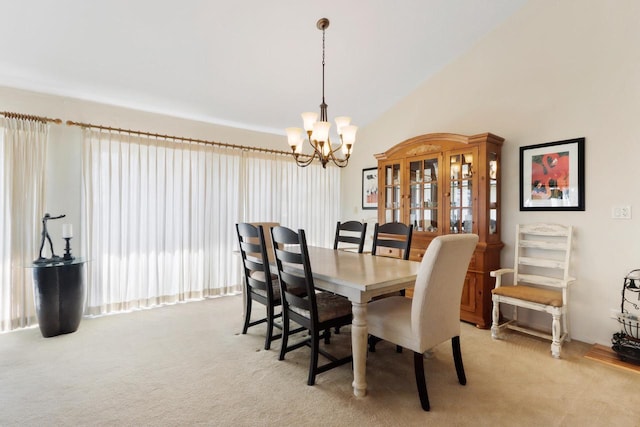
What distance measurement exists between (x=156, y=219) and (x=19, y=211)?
1.17 metres

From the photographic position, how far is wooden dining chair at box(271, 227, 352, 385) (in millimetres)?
2039

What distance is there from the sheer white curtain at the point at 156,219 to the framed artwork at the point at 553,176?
11.1 feet

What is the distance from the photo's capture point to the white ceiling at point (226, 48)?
8.41 feet

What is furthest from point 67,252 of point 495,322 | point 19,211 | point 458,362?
point 495,322

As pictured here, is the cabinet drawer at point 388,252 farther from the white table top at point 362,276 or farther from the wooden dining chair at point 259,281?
the wooden dining chair at point 259,281

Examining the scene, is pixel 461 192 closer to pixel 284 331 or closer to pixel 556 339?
pixel 556 339

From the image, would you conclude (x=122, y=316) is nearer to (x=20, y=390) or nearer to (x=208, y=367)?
(x=20, y=390)

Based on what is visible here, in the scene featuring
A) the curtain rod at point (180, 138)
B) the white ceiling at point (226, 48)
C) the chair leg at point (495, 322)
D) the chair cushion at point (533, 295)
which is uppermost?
the white ceiling at point (226, 48)

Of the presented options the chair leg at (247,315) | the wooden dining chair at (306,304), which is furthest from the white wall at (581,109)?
the chair leg at (247,315)

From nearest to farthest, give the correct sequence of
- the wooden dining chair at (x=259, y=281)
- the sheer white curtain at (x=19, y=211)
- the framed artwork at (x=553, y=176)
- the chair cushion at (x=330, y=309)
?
the chair cushion at (x=330, y=309) → the wooden dining chair at (x=259, y=281) → the framed artwork at (x=553, y=176) → the sheer white curtain at (x=19, y=211)

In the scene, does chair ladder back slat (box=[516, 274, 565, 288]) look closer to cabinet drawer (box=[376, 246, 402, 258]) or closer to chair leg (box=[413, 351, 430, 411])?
cabinet drawer (box=[376, 246, 402, 258])

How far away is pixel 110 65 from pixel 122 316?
8.23ft

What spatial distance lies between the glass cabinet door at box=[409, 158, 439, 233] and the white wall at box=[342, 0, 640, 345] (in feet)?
2.08

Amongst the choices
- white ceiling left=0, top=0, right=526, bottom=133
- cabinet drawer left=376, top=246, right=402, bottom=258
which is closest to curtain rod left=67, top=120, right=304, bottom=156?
white ceiling left=0, top=0, right=526, bottom=133
